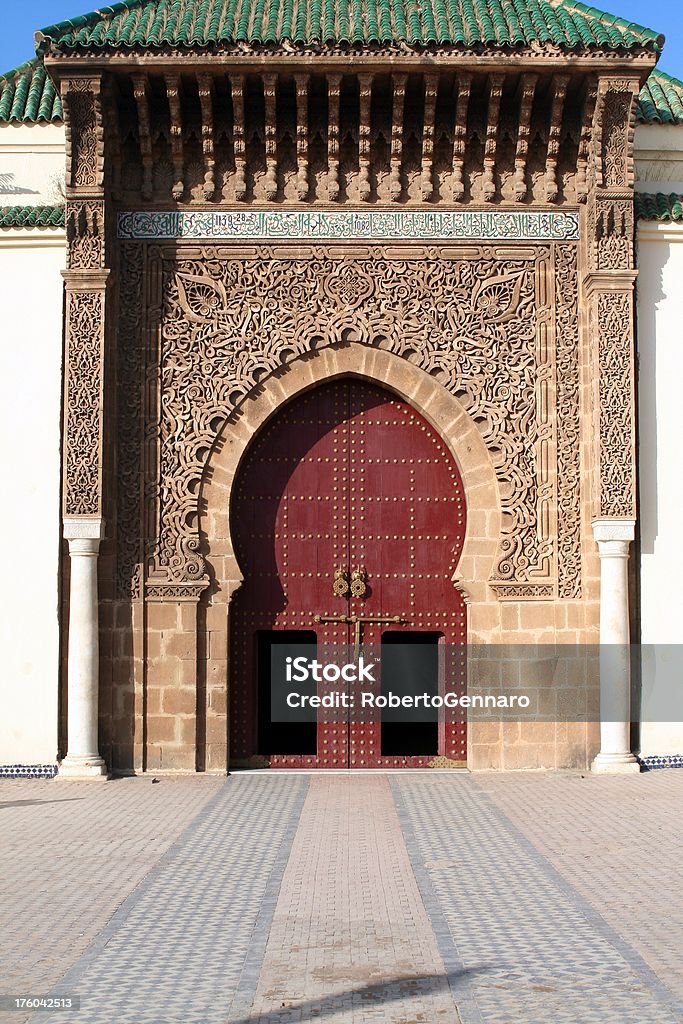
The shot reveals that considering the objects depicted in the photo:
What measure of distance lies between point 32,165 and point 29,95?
1.86 feet

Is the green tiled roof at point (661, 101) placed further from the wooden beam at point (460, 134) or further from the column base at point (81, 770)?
the column base at point (81, 770)

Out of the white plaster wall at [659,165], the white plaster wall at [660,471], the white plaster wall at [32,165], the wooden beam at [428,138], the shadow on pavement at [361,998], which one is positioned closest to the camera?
the shadow on pavement at [361,998]

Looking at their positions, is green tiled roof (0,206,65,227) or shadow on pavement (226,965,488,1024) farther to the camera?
green tiled roof (0,206,65,227)

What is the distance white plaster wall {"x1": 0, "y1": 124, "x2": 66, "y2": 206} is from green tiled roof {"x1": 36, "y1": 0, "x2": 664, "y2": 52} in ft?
2.56

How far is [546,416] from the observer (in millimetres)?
8453

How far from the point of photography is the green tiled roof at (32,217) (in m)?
8.38

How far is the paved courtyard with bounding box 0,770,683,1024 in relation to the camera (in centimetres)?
357

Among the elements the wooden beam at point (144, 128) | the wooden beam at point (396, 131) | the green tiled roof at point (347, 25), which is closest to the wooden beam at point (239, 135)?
the green tiled roof at point (347, 25)

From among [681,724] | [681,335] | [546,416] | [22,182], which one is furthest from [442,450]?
[22,182]

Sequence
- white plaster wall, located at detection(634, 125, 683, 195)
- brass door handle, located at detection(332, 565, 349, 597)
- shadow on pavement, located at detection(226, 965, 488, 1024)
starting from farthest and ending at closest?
white plaster wall, located at detection(634, 125, 683, 195) < brass door handle, located at detection(332, 565, 349, 597) < shadow on pavement, located at detection(226, 965, 488, 1024)

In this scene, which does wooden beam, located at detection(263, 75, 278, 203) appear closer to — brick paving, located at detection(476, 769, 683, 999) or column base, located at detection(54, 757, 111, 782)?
column base, located at detection(54, 757, 111, 782)

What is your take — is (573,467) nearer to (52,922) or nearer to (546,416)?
(546,416)

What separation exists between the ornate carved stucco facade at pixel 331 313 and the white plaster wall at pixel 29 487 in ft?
0.57

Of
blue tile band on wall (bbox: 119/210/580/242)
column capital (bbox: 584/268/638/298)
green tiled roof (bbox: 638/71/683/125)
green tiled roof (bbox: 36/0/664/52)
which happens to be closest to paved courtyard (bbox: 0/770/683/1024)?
column capital (bbox: 584/268/638/298)
